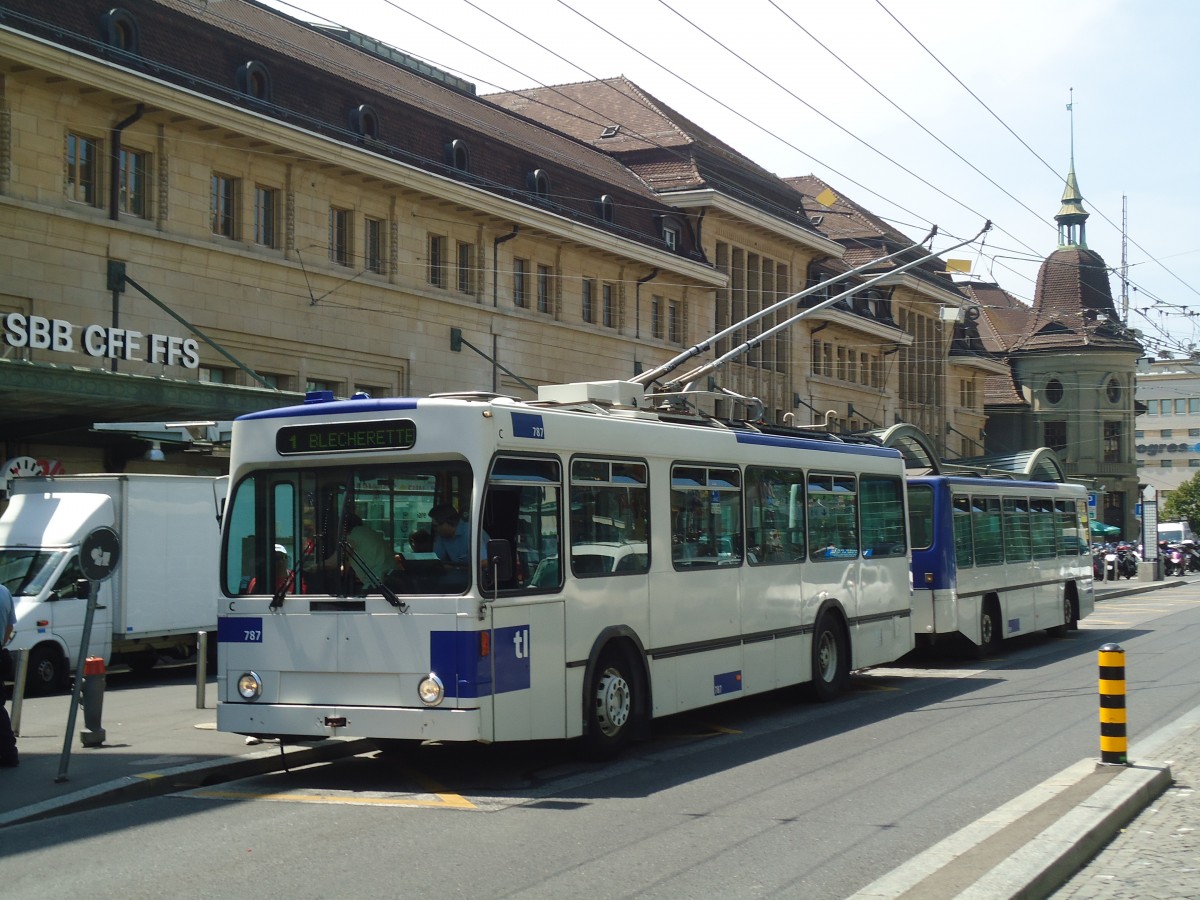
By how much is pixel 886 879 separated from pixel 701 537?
6.38 metres

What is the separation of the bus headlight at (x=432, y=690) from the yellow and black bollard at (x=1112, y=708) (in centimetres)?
445

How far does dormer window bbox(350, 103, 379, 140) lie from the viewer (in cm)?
3262

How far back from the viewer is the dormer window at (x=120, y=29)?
26891mm

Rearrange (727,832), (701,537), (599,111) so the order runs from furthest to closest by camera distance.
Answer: (599,111) < (701,537) < (727,832)

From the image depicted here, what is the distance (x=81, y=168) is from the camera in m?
27.4

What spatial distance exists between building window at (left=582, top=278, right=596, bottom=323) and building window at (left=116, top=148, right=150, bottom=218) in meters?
15.3

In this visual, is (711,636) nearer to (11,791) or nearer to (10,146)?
(11,791)

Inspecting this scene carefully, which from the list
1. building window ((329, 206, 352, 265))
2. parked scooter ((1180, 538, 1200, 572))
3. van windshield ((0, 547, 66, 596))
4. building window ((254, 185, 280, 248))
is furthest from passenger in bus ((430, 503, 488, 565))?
parked scooter ((1180, 538, 1200, 572))

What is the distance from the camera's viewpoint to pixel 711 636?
1339 cm

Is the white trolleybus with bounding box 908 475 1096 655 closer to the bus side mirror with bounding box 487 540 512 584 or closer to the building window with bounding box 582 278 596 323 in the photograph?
the bus side mirror with bounding box 487 540 512 584

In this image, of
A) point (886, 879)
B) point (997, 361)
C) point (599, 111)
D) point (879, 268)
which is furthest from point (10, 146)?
point (997, 361)

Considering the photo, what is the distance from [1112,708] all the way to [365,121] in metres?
26.2

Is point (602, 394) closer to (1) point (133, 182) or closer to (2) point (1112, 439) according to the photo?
(1) point (133, 182)

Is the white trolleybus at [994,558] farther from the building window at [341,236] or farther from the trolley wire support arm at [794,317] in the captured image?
the building window at [341,236]
